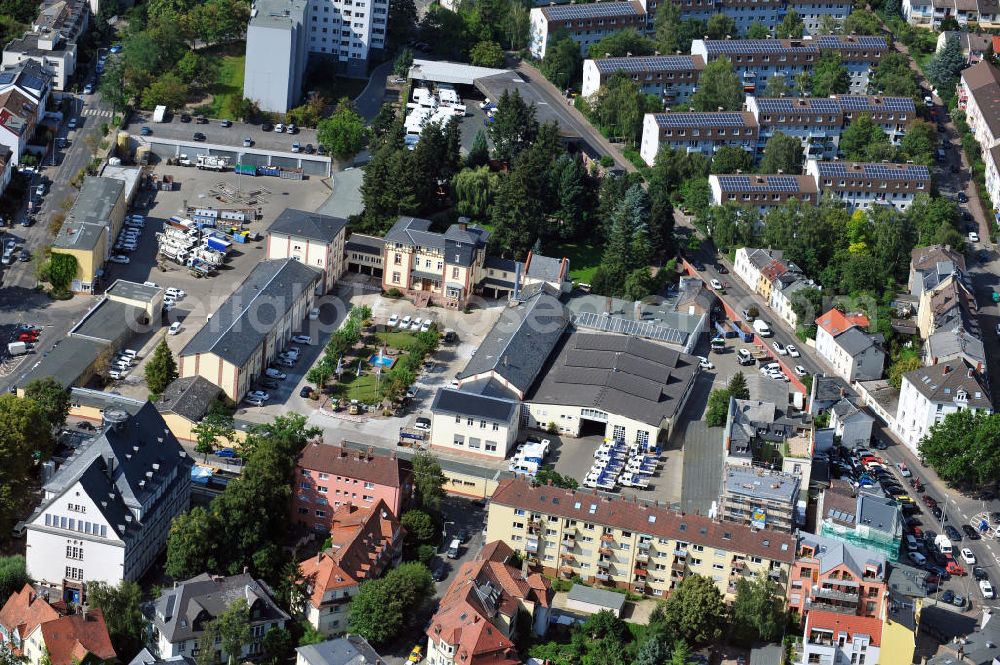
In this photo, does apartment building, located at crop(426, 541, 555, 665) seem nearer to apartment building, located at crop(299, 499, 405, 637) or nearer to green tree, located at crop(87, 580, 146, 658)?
apartment building, located at crop(299, 499, 405, 637)

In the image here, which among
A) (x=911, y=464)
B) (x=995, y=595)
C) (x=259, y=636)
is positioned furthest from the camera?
(x=911, y=464)

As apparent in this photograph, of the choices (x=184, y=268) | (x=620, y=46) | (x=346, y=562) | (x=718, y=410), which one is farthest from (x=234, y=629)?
(x=620, y=46)

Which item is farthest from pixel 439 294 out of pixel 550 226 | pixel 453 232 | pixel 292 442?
pixel 292 442

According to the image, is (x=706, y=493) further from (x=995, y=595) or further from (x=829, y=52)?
(x=829, y=52)

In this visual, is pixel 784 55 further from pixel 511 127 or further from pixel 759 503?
pixel 759 503

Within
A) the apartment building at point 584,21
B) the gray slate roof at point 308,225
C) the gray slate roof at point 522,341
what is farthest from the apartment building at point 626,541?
the apartment building at point 584,21

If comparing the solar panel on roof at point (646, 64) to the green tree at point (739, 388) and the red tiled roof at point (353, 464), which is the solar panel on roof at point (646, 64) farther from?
the red tiled roof at point (353, 464)
